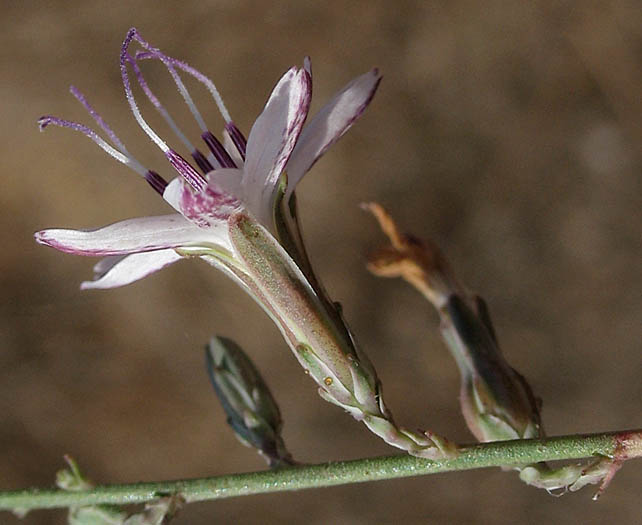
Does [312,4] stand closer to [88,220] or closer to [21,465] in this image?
[88,220]

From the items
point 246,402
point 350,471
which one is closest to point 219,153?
point 246,402

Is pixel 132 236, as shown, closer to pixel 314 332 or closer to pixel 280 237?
pixel 280 237

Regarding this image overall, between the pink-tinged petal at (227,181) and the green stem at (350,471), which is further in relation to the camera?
the green stem at (350,471)

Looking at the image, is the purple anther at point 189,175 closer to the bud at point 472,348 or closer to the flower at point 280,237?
the flower at point 280,237

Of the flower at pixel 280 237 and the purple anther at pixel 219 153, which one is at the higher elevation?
the purple anther at pixel 219 153

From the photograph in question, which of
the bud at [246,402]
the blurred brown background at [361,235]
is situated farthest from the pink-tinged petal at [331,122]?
the blurred brown background at [361,235]
